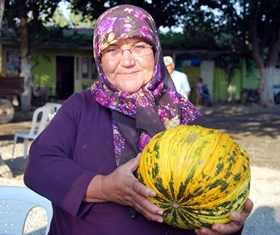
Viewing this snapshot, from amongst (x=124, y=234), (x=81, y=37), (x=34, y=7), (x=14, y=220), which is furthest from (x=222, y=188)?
(x=81, y=37)

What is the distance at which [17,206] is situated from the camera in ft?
10.1

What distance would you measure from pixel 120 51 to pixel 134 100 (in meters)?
0.23

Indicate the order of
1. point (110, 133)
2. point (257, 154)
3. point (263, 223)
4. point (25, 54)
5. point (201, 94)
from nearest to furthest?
point (110, 133)
point (263, 223)
point (257, 154)
point (25, 54)
point (201, 94)

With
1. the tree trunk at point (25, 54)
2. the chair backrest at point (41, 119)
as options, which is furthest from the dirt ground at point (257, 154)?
the tree trunk at point (25, 54)

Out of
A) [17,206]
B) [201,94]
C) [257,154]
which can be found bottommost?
[201,94]

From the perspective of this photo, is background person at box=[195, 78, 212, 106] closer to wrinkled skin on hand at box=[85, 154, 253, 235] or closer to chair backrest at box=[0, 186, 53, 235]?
chair backrest at box=[0, 186, 53, 235]

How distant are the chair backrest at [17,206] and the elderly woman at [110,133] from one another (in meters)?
1.08

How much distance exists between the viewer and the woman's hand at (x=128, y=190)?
1.60 m

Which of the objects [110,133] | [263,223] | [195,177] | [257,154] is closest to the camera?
[195,177]

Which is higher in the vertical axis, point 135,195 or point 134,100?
point 134,100

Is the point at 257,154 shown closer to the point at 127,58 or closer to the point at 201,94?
the point at 127,58

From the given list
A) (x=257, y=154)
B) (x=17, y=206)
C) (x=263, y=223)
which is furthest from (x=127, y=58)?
(x=257, y=154)

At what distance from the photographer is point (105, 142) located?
1.93 meters

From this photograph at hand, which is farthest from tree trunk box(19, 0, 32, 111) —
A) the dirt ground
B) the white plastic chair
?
the white plastic chair
